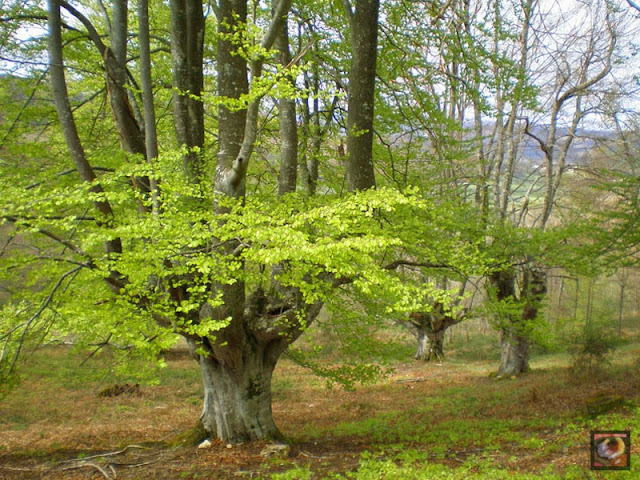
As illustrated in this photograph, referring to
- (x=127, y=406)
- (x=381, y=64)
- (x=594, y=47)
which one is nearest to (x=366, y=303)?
(x=381, y=64)

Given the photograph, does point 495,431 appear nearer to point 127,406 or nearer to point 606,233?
point 606,233

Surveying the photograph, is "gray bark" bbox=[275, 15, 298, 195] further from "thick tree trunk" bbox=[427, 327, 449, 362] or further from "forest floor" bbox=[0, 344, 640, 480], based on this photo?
"thick tree trunk" bbox=[427, 327, 449, 362]

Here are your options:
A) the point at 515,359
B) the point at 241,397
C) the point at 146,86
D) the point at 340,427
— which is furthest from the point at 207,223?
the point at 515,359

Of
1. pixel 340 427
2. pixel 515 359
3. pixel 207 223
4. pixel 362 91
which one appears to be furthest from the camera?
pixel 515 359

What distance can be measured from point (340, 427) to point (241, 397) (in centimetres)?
316

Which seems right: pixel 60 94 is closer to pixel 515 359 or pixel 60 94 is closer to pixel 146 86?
pixel 146 86

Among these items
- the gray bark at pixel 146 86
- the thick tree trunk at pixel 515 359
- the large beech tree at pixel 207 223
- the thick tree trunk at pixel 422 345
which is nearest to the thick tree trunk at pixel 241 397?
the large beech tree at pixel 207 223

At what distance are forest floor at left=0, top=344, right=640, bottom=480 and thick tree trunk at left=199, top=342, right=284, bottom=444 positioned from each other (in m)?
0.26

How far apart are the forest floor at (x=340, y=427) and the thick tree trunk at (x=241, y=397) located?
261 mm

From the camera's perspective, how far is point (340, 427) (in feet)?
30.0

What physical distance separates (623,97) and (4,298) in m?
22.3

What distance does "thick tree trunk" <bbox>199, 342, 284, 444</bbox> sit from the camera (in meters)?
6.89

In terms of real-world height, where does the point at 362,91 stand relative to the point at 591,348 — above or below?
above

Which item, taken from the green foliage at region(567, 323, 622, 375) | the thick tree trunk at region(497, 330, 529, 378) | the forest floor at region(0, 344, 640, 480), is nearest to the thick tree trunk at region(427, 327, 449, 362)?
the forest floor at region(0, 344, 640, 480)
